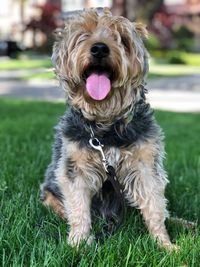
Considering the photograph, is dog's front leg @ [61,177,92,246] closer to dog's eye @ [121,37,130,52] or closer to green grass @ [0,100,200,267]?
green grass @ [0,100,200,267]

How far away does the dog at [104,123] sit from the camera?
12.9 ft

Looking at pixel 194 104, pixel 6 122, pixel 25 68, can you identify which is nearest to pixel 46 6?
pixel 25 68

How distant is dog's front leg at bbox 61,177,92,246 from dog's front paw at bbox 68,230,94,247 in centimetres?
2

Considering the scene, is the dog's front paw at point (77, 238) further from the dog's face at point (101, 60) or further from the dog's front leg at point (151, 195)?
the dog's face at point (101, 60)

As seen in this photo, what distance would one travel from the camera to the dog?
3920 mm

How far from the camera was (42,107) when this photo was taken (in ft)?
40.4

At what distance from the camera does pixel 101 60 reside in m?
3.86

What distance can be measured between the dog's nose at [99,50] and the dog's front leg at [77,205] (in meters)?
0.98

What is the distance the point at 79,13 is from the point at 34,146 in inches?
124

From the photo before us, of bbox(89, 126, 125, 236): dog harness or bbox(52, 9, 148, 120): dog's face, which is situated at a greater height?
bbox(52, 9, 148, 120): dog's face

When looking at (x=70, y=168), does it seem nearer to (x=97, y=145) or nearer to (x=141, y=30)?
(x=97, y=145)

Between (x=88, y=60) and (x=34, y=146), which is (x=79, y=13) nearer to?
(x=88, y=60)

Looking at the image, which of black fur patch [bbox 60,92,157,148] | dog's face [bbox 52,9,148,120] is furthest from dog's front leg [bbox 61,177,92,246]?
dog's face [bbox 52,9,148,120]

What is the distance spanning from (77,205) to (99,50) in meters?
1.21
